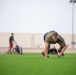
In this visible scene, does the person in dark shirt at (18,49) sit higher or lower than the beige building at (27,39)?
lower

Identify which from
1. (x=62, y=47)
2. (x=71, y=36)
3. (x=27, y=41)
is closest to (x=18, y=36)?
(x=27, y=41)

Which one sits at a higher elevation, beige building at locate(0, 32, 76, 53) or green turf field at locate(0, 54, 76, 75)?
beige building at locate(0, 32, 76, 53)

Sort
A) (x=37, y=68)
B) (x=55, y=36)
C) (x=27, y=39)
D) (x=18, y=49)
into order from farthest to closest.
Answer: (x=27, y=39)
(x=18, y=49)
(x=55, y=36)
(x=37, y=68)

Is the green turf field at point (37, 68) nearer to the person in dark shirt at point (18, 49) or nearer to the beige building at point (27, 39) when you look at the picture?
the person in dark shirt at point (18, 49)

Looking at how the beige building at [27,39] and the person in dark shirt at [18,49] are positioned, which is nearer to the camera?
the person in dark shirt at [18,49]

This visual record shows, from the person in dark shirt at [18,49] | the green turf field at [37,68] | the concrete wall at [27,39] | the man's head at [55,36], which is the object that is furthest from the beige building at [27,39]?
the green turf field at [37,68]

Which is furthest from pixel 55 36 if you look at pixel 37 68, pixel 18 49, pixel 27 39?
pixel 27 39

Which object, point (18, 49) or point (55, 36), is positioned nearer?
point (55, 36)

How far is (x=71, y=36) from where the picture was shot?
46.4 m

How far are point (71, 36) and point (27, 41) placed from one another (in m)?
6.23

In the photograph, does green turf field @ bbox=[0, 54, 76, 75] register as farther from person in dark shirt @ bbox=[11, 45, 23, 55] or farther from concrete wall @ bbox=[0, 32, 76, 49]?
concrete wall @ bbox=[0, 32, 76, 49]

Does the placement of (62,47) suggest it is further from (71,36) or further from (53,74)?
(71,36)

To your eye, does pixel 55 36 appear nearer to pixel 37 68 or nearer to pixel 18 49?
pixel 37 68

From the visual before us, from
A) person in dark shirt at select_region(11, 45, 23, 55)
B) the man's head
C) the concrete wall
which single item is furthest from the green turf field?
the concrete wall
